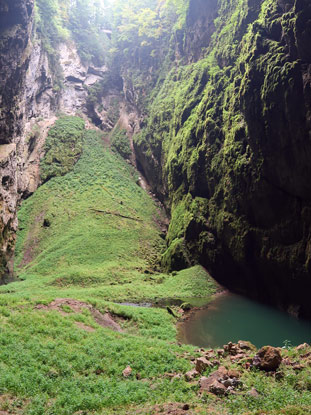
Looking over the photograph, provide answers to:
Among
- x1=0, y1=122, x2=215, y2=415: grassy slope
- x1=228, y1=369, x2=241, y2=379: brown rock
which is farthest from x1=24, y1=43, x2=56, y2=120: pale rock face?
x1=228, y1=369, x2=241, y2=379: brown rock

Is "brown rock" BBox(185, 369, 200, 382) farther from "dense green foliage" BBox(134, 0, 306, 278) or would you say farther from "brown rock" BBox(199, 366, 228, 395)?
"dense green foliage" BBox(134, 0, 306, 278)

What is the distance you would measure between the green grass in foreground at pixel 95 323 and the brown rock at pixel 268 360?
20.7 inches

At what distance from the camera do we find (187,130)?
4647 cm

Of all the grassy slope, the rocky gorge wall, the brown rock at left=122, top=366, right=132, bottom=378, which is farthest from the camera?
the rocky gorge wall

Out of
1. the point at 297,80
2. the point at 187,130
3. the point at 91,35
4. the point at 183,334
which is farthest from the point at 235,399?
the point at 91,35

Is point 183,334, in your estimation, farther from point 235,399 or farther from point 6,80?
point 6,80

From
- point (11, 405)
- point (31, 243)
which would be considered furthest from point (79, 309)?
point (31, 243)

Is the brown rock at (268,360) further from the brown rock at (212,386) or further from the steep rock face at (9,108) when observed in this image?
the steep rock face at (9,108)

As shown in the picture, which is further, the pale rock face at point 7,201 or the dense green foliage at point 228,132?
the pale rock face at point 7,201

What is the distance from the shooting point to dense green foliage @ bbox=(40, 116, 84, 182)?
5980cm

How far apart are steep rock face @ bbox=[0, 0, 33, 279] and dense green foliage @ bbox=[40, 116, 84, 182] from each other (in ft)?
33.6

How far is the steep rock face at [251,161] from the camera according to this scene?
28234mm

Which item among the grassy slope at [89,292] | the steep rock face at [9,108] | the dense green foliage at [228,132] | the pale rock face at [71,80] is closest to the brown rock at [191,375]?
the grassy slope at [89,292]

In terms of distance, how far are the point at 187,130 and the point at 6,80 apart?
25146 millimetres
